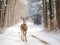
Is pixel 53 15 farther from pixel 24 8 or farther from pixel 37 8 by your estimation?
pixel 24 8

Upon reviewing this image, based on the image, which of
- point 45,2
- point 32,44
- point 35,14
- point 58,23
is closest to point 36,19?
point 35,14

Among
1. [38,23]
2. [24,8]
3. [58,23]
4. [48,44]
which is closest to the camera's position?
[48,44]

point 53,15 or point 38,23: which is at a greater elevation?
point 53,15

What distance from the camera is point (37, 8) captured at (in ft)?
150

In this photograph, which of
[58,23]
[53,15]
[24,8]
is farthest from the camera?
[24,8]

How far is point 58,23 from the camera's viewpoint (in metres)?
23.8

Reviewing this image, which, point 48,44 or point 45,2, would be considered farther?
point 45,2

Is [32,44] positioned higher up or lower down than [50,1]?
lower down

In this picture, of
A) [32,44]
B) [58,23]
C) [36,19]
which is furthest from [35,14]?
[32,44]

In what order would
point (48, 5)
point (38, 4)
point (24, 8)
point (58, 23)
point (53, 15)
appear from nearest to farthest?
1. point (58, 23)
2. point (53, 15)
3. point (48, 5)
4. point (38, 4)
5. point (24, 8)

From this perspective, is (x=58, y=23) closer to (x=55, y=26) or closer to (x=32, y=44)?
(x=55, y=26)

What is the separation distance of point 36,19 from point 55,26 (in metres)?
22.8

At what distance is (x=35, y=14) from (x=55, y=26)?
885 inches

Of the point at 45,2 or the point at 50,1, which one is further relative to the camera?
the point at 45,2
